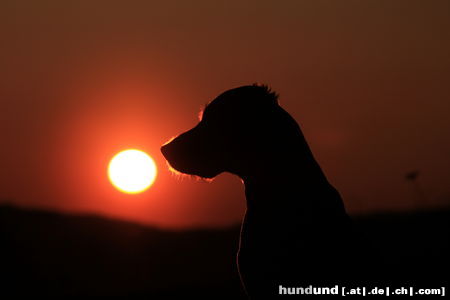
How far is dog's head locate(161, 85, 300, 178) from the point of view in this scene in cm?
669

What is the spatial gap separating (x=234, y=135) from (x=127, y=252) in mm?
27453

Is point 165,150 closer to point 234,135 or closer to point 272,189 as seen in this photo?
point 234,135

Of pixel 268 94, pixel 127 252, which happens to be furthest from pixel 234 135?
pixel 127 252

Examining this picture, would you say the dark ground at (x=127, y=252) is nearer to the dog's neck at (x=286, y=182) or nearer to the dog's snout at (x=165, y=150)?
the dog's snout at (x=165, y=150)

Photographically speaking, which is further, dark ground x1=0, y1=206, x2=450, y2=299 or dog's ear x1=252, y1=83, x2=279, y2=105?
dark ground x1=0, y1=206, x2=450, y2=299

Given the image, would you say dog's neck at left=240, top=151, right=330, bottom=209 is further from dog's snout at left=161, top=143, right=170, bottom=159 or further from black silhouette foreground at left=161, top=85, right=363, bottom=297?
dog's snout at left=161, top=143, right=170, bottom=159

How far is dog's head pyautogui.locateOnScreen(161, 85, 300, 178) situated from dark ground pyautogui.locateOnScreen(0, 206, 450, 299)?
1200cm

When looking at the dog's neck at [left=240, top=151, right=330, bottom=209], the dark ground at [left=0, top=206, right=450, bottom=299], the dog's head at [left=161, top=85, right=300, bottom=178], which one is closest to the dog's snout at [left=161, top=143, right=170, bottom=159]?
the dog's head at [left=161, top=85, right=300, bottom=178]

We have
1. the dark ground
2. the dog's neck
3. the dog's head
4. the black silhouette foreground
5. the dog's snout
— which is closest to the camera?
the black silhouette foreground

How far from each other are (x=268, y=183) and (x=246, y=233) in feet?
Answer: 1.48

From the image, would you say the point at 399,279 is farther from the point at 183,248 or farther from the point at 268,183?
the point at 183,248

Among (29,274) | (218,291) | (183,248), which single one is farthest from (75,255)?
(218,291)

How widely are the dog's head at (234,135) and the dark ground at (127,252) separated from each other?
12.0 metres

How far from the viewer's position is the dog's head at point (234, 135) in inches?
263
